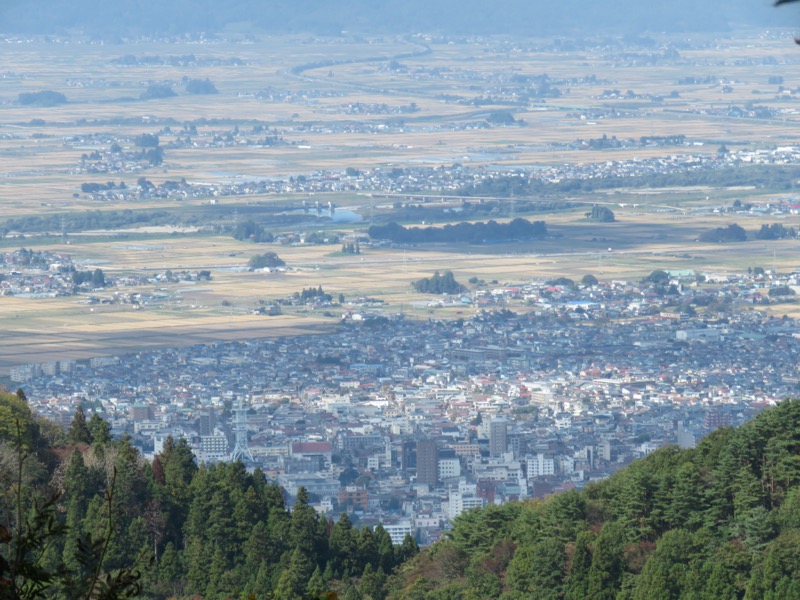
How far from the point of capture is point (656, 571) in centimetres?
1962

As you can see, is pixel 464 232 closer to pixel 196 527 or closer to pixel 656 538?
pixel 196 527

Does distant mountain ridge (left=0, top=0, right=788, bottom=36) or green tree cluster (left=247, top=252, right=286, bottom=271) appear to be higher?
distant mountain ridge (left=0, top=0, right=788, bottom=36)

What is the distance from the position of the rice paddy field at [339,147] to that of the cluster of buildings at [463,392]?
1.78 m

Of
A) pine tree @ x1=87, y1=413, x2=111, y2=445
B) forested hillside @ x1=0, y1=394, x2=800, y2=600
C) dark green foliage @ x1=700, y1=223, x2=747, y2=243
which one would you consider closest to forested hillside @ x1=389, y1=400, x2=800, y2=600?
forested hillside @ x1=0, y1=394, x2=800, y2=600

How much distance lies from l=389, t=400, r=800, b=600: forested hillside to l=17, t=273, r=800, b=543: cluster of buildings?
40.7 feet

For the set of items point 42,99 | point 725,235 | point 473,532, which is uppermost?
point 42,99

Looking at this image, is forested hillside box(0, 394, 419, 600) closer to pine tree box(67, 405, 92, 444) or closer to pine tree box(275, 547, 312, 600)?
pine tree box(275, 547, 312, 600)

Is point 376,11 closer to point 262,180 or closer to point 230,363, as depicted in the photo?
point 262,180

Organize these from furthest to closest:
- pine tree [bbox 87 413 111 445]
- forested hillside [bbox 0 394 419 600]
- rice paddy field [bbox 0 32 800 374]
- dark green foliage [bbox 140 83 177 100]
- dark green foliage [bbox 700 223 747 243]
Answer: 1. dark green foliage [bbox 140 83 177 100]
2. dark green foliage [bbox 700 223 747 243]
3. rice paddy field [bbox 0 32 800 374]
4. pine tree [bbox 87 413 111 445]
5. forested hillside [bbox 0 394 419 600]

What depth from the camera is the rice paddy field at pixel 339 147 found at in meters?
60.0

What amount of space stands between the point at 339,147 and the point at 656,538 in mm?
81398

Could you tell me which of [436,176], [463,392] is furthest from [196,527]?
[436,176]

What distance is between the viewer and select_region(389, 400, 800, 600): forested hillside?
1961cm

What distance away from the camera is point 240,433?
44500mm
